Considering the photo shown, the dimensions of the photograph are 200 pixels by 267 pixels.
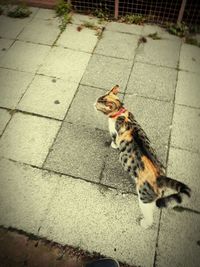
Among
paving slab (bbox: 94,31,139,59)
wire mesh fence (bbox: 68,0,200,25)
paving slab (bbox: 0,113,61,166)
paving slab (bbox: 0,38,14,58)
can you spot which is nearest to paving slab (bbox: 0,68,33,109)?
paving slab (bbox: 0,113,61,166)

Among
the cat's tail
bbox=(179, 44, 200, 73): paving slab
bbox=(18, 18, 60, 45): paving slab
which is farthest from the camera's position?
bbox=(18, 18, 60, 45): paving slab

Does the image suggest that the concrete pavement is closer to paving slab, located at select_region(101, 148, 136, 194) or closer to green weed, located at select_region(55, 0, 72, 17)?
paving slab, located at select_region(101, 148, 136, 194)

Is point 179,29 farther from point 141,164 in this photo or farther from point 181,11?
point 141,164

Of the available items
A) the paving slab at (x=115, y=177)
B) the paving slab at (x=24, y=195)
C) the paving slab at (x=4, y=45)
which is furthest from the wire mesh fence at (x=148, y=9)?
the paving slab at (x=24, y=195)

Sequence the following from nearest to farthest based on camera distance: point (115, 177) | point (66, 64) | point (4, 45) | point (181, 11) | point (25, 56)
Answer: point (115, 177) → point (66, 64) → point (25, 56) → point (4, 45) → point (181, 11)

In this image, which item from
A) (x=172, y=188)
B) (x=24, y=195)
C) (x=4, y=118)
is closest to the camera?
(x=172, y=188)

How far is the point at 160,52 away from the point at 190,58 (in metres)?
0.60

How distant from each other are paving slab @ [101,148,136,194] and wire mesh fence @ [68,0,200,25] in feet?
12.0

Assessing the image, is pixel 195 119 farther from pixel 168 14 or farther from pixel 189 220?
pixel 168 14

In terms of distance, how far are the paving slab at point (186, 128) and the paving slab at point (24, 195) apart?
2.03 metres

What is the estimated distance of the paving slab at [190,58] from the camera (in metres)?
5.40

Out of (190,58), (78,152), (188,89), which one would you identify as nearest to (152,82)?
(188,89)

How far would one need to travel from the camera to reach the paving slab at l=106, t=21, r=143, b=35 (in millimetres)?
6082

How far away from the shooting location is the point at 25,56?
559cm
